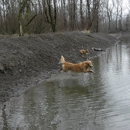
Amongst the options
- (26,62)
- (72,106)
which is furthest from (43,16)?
(72,106)

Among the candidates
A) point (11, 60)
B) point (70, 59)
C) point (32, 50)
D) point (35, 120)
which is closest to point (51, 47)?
point (70, 59)

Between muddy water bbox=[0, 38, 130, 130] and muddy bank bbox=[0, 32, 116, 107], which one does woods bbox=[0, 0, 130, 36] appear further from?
muddy water bbox=[0, 38, 130, 130]

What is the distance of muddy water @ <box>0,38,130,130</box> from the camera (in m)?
6.13

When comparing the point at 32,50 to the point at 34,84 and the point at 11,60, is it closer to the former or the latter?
the point at 11,60

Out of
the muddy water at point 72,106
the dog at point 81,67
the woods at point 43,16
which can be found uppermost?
the woods at point 43,16

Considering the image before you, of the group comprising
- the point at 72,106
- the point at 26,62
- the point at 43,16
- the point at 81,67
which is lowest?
the point at 72,106

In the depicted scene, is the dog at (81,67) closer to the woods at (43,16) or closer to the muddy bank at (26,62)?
the muddy bank at (26,62)

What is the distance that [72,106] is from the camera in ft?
24.4

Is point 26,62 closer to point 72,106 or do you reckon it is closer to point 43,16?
point 72,106

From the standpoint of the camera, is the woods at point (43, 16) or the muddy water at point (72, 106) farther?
the woods at point (43, 16)

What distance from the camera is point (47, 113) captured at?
22.8ft

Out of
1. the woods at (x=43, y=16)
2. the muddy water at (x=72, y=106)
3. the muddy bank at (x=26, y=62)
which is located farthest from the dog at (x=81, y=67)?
the woods at (x=43, y=16)

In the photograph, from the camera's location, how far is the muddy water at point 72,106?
20.1 ft

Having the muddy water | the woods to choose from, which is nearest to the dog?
the muddy water
